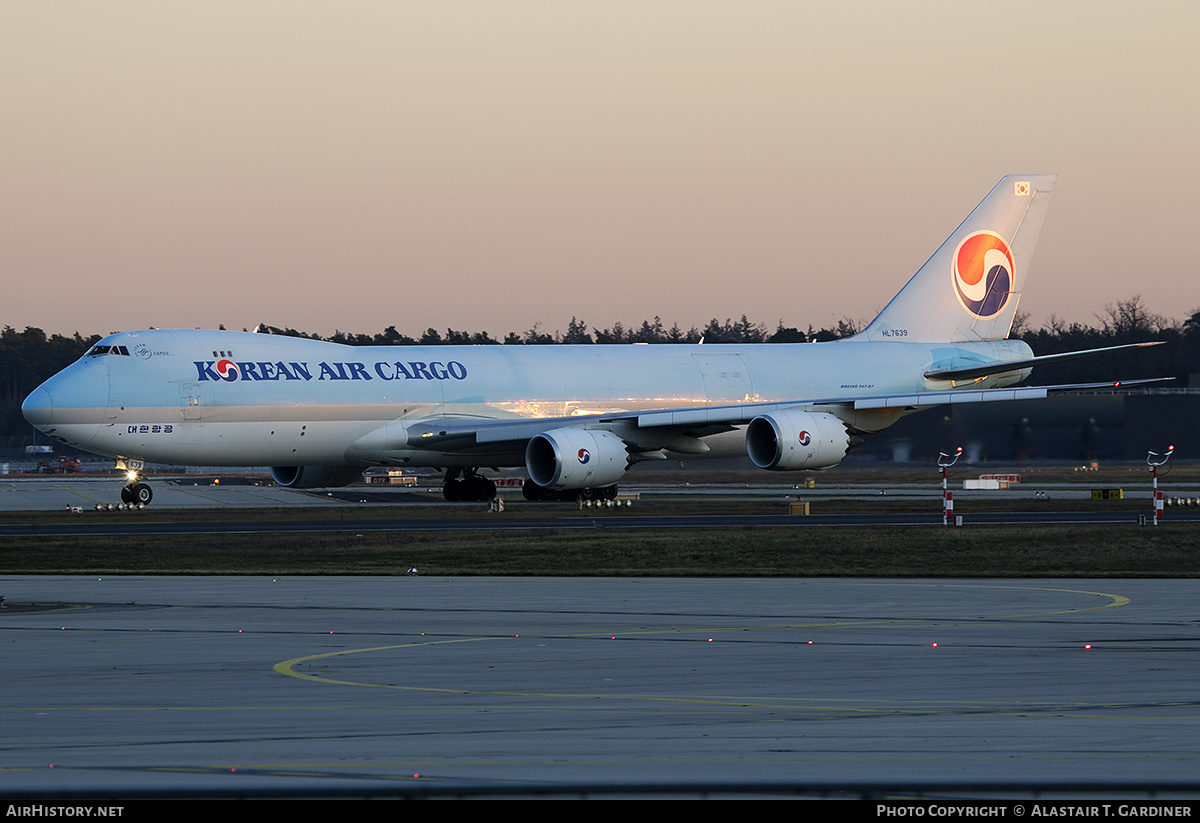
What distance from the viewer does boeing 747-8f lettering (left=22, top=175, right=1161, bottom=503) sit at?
4356 centimetres

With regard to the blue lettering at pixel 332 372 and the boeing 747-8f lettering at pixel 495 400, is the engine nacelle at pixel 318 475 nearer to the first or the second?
the boeing 747-8f lettering at pixel 495 400

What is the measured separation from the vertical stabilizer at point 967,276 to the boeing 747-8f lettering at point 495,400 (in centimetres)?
13

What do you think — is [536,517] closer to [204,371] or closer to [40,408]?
[204,371]

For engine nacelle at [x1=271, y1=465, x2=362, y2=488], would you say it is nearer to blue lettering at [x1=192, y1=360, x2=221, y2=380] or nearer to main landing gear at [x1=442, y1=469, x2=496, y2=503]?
main landing gear at [x1=442, y1=469, x2=496, y2=503]

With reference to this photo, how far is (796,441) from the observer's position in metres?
44.8

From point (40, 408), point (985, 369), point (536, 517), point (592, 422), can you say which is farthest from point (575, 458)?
point (985, 369)

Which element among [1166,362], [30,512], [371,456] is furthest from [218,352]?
[1166,362]

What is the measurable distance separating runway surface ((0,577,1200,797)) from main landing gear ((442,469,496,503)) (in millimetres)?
27165

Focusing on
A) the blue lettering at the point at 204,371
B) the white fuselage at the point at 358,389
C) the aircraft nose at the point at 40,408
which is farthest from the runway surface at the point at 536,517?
the blue lettering at the point at 204,371

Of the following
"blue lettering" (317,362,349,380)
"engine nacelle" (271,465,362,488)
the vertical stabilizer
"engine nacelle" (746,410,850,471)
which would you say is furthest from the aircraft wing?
the vertical stabilizer

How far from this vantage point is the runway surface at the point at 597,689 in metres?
9.40

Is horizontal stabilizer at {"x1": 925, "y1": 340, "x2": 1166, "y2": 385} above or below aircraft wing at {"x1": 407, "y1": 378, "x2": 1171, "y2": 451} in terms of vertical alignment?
above

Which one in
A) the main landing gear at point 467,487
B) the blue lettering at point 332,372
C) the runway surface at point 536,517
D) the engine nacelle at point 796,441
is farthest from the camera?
the main landing gear at point 467,487

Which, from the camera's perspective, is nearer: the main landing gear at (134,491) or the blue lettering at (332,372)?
the blue lettering at (332,372)
